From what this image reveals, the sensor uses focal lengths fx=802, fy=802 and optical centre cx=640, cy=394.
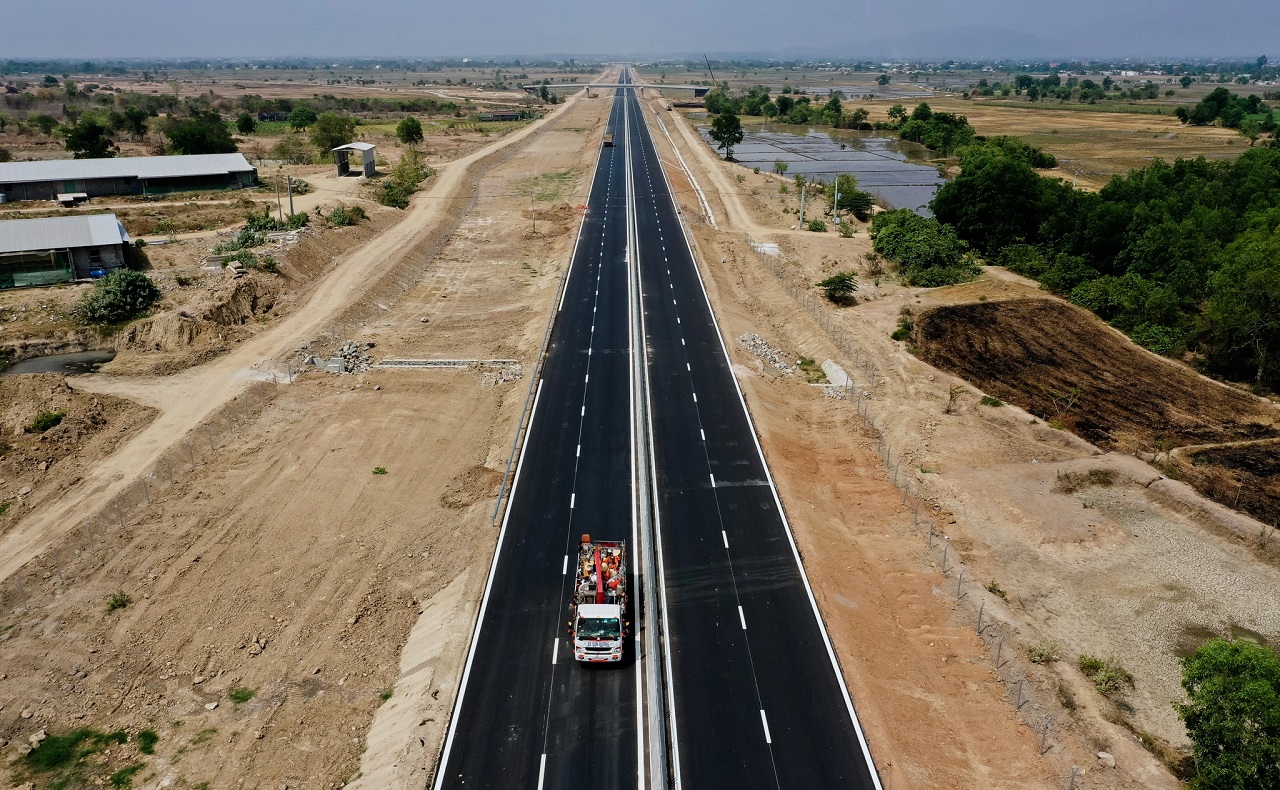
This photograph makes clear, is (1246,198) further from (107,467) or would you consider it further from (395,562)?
(107,467)

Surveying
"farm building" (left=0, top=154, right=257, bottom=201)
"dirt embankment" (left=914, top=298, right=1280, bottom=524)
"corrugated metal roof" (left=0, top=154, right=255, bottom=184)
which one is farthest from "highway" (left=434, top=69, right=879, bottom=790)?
"corrugated metal roof" (left=0, top=154, right=255, bottom=184)

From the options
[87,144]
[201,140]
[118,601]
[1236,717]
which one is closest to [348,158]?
[201,140]

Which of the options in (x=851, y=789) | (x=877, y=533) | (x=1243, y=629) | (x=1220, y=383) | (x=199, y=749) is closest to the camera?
(x=851, y=789)

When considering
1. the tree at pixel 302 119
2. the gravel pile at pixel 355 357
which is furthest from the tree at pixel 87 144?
the gravel pile at pixel 355 357

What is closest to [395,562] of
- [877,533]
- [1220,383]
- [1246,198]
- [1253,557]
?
[877,533]

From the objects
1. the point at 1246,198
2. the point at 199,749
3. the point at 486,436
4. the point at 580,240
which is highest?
the point at 1246,198

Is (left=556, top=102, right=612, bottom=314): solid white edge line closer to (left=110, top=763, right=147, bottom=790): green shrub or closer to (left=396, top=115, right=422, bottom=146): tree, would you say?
(left=396, top=115, right=422, bottom=146): tree
